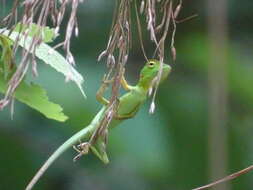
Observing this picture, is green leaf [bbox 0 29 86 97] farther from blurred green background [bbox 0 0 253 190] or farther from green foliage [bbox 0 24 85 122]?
blurred green background [bbox 0 0 253 190]

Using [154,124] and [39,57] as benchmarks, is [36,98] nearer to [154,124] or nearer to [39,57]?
[39,57]

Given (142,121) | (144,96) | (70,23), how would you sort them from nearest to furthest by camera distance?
(70,23), (144,96), (142,121)

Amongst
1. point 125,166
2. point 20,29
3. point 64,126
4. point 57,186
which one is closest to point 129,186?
point 125,166

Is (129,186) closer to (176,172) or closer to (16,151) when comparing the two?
(176,172)

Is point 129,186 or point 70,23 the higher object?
point 70,23

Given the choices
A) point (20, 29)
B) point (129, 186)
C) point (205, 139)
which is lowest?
point (129, 186)

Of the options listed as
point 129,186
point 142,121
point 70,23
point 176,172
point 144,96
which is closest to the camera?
point 70,23

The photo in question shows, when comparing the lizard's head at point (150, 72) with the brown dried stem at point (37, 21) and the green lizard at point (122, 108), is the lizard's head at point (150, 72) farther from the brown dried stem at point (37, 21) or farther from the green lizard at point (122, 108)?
the brown dried stem at point (37, 21)

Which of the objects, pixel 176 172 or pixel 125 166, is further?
pixel 125 166
